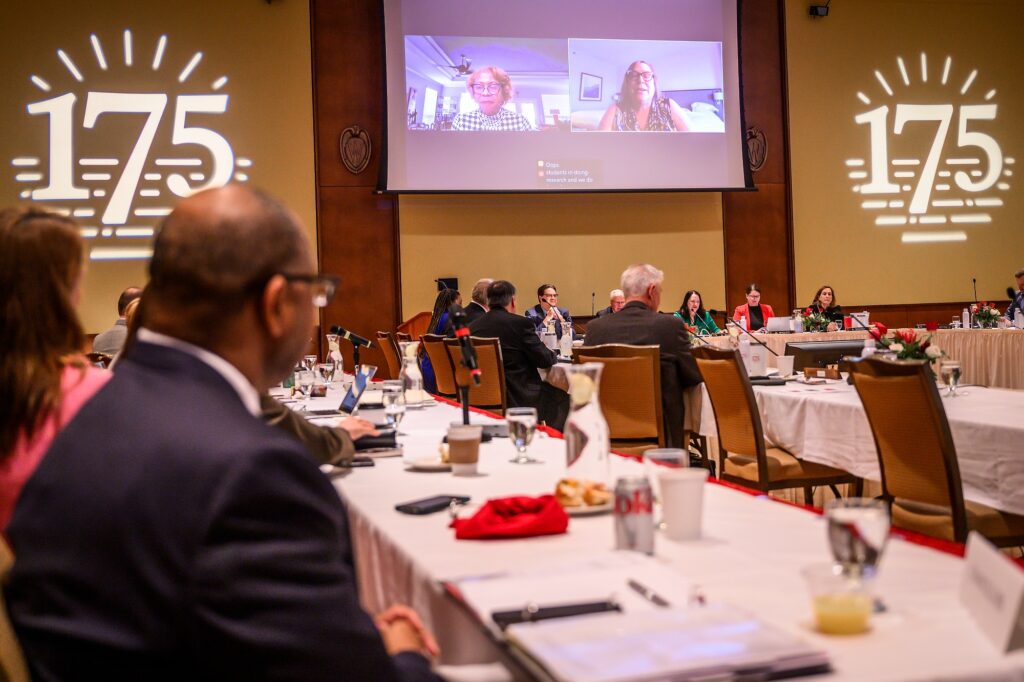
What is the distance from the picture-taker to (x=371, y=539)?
1800 mm

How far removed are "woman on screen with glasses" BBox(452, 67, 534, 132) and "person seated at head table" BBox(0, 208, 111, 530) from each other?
8570 millimetres

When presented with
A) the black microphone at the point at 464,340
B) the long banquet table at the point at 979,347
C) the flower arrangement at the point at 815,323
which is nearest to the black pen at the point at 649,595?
the black microphone at the point at 464,340

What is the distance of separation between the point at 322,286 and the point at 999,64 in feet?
41.6

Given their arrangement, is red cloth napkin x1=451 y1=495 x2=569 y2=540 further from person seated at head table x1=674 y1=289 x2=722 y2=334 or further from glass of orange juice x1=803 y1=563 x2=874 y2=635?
person seated at head table x1=674 y1=289 x2=722 y2=334

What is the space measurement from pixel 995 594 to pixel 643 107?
9.96 metres

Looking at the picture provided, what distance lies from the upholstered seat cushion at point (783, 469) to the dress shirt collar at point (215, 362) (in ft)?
10.3

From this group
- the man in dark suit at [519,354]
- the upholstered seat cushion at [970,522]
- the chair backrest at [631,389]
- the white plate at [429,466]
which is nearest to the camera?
the white plate at [429,466]

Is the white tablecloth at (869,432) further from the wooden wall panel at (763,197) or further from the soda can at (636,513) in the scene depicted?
the wooden wall panel at (763,197)

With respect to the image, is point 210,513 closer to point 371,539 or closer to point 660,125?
point 371,539

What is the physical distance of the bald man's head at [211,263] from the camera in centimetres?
112

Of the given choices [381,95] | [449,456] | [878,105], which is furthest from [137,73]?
[449,456]

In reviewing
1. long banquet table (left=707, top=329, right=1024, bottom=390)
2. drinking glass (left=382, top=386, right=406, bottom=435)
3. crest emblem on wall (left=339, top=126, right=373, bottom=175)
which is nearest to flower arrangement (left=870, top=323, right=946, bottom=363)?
drinking glass (left=382, top=386, right=406, bottom=435)

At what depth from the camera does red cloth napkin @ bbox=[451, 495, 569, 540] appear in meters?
1.63

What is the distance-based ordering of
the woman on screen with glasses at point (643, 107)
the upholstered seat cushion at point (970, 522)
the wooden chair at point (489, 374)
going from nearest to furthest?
the upholstered seat cushion at point (970, 522) < the wooden chair at point (489, 374) < the woman on screen with glasses at point (643, 107)
